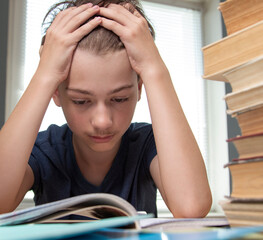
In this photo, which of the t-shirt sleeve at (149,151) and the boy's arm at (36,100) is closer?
the boy's arm at (36,100)

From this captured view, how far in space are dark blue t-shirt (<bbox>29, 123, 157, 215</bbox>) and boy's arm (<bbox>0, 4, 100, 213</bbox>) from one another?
0.19 m

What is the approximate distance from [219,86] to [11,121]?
83.3 inches

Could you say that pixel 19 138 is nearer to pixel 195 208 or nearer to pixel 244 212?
pixel 195 208

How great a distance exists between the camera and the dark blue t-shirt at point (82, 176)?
917 mm

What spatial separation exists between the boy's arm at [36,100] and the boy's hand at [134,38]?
0.11ft

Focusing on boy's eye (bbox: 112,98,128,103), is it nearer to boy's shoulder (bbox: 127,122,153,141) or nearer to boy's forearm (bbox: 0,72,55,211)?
boy's forearm (bbox: 0,72,55,211)

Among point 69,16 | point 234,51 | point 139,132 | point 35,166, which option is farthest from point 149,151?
point 234,51

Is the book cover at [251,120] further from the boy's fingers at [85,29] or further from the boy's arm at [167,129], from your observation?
the boy's fingers at [85,29]

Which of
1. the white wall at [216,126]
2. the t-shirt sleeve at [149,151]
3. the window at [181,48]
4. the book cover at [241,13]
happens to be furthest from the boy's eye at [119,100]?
the white wall at [216,126]

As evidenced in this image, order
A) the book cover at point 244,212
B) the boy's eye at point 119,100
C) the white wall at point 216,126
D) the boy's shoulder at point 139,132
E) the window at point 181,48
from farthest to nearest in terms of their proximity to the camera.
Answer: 1. the white wall at point 216,126
2. the window at point 181,48
3. the boy's shoulder at point 139,132
4. the boy's eye at point 119,100
5. the book cover at point 244,212

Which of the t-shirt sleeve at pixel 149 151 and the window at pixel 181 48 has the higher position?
the window at pixel 181 48

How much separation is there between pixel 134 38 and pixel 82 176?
0.41 m

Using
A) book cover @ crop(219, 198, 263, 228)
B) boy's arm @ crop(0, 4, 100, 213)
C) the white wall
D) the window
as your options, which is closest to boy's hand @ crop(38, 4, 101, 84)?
boy's arm @ crop(0, 4, 100, 213)

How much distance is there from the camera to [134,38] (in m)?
0.73
